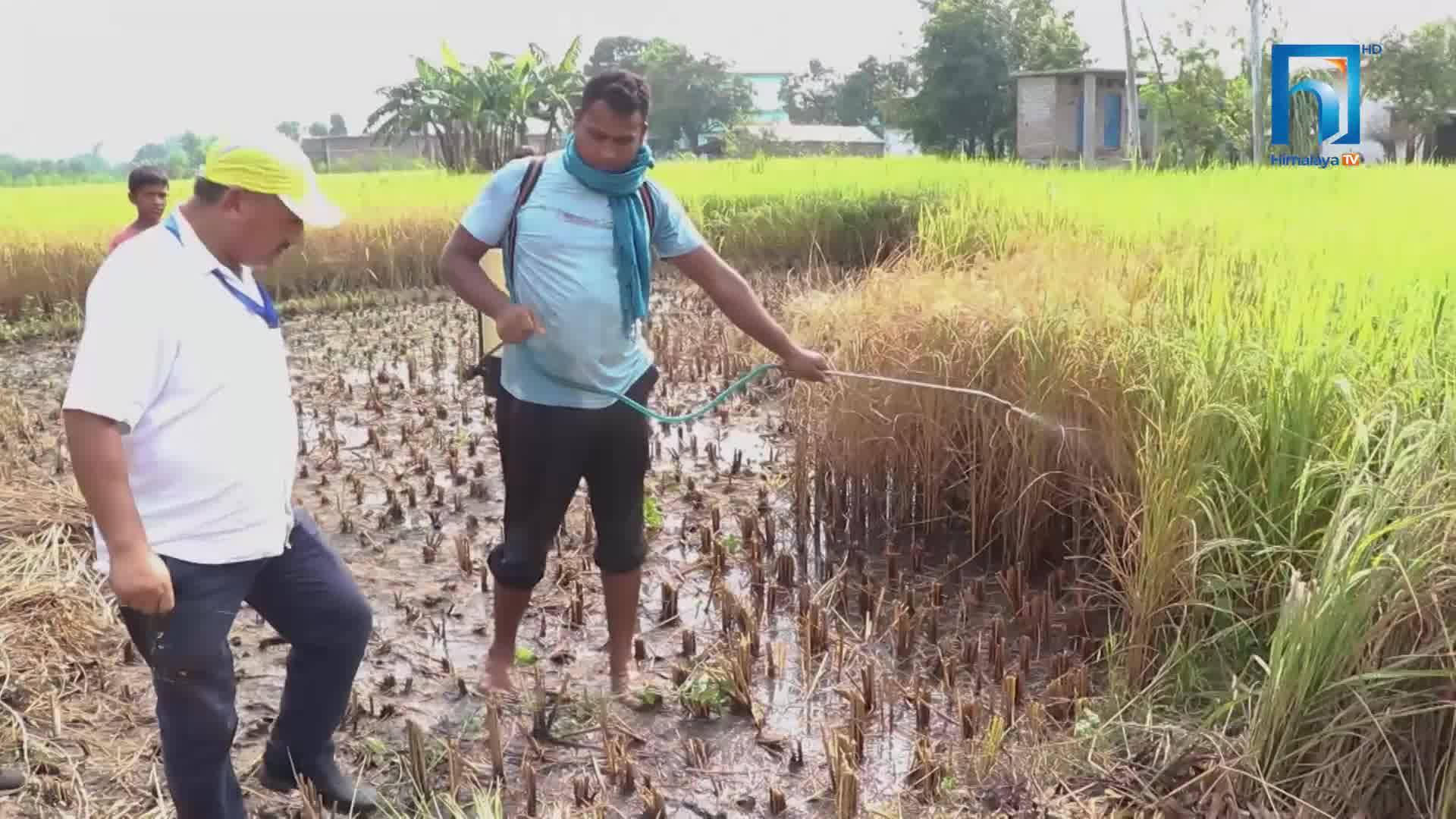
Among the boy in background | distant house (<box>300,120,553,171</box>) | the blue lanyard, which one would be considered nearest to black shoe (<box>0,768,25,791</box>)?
the blue lanyard

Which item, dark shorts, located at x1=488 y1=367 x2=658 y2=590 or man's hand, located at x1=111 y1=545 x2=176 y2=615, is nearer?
man's hand, located at x1=111 y1=545 x2=176 y2=615

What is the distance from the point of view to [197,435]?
6.19 ft

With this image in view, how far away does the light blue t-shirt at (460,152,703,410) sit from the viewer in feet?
8.60

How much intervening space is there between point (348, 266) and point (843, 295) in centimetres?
685

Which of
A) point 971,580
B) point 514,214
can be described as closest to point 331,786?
point 514,214

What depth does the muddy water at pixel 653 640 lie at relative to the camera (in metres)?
2.70

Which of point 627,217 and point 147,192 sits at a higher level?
point 147,192

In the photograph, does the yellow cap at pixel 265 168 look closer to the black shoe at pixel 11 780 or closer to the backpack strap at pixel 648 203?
the backpack strap at pixel 648 203

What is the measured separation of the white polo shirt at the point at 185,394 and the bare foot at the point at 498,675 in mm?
1062

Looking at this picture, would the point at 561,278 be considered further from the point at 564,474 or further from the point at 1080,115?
the point at 1080,115

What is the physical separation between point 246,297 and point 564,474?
940 mm

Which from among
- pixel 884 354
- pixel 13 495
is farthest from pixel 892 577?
pixel 13 495

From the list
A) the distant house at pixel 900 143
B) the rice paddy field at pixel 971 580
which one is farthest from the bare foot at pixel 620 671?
the distant house at pixel 900 143

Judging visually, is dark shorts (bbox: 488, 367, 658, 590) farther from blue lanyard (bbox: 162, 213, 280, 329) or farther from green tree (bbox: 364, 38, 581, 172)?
green tree (bbox: 364, 38, 581, 172)
